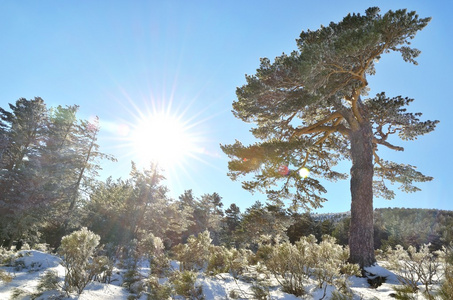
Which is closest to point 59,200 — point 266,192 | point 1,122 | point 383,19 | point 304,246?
point 1,122

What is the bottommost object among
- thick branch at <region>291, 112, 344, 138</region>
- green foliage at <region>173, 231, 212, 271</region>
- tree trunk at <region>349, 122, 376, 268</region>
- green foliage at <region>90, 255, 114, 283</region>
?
green foliage at <region>90, 255, 114, 283</region>

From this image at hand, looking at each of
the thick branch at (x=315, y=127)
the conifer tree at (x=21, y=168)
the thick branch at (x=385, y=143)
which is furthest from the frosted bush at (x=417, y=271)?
the conifer tree at (x=21, y=168)

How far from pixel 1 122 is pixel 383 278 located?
26.6 metres

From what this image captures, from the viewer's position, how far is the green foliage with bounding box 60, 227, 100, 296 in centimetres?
530

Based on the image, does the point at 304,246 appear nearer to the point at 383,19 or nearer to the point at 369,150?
the point at 369,150

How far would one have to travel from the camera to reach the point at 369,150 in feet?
26.9

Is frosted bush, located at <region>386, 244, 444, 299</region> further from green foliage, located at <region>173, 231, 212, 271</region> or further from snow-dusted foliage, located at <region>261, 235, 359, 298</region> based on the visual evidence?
green foliage, located at <region>173, 231, 212, 271</region>

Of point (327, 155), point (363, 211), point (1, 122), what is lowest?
point (363, 211)

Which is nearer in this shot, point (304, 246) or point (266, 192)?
point (304, 246)

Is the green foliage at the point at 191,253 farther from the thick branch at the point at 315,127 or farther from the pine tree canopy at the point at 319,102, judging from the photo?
the thick branch at the point at 315,127

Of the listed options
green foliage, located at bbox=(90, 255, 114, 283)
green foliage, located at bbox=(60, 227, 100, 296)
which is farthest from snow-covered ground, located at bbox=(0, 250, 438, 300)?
green foliage, located at bbox=(90, 255, 114, 283)

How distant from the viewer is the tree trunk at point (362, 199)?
698 cm

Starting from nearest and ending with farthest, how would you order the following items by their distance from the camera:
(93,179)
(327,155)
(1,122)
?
(327,155)
(1,122)
(93,179)

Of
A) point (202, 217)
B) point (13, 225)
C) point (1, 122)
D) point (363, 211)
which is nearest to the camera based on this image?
point (363, 211)
